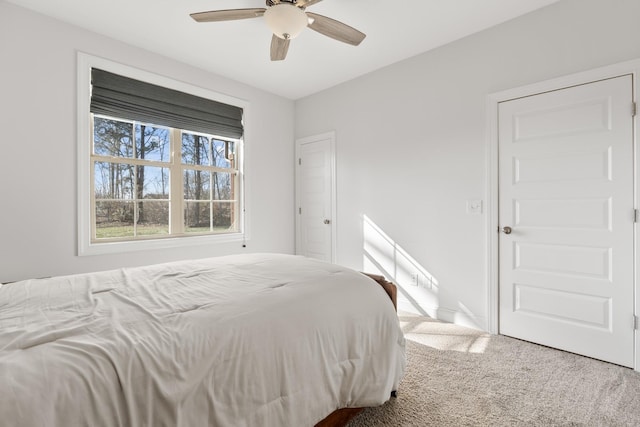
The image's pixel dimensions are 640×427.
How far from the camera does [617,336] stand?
2131 mm

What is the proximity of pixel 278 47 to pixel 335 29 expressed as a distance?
0.50 m

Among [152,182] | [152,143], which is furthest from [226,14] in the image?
[152,182]

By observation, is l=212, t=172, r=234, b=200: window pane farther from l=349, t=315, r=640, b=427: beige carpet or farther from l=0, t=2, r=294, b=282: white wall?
l=349, t=315, r=640, b=427: beige carpet

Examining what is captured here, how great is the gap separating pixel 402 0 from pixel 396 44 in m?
0.65

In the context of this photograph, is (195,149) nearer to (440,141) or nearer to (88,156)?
(88,156)

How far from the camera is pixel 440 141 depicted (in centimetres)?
303

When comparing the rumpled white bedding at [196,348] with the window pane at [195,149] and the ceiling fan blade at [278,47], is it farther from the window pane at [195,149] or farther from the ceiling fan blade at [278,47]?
the window pane at [195,149]

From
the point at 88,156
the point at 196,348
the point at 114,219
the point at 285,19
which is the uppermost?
the point at 285,19

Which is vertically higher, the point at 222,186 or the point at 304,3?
the point at 304,3

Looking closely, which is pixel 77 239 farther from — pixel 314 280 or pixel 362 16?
pixel 362 16

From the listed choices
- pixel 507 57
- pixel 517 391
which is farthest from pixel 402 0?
pixel 517 391

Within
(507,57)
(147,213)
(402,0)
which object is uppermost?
(402,0)

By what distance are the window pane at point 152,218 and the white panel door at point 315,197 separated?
1794 millimetres

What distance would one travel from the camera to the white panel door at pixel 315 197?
13.3ft
